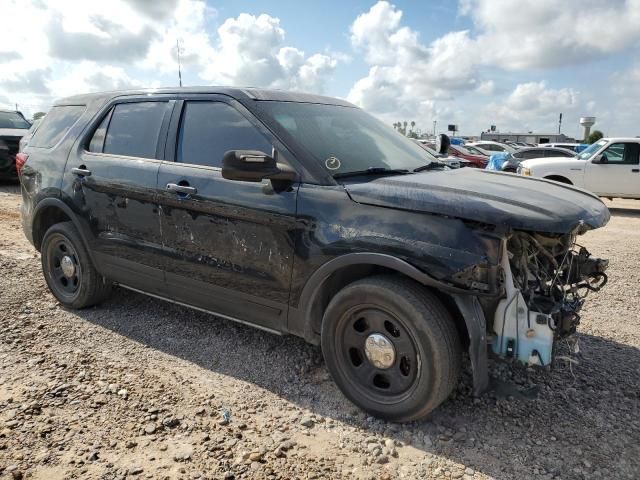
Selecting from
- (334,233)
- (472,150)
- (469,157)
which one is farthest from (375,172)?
(472,150)

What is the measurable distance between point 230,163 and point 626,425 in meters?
2.69

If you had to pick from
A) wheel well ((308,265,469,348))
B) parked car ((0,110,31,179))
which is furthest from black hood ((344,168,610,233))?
parked car ((0,110,31,179))

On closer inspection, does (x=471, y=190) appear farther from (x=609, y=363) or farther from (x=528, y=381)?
(x=609, y=363)

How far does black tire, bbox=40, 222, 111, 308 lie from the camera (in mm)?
4395

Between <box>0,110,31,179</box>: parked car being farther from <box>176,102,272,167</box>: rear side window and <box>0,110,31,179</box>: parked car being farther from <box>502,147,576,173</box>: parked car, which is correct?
<box>502,147,576,173</box>: parked car

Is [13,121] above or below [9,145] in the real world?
above

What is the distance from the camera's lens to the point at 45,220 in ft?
15.4

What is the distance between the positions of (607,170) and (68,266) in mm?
11707

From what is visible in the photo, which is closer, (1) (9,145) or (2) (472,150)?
(1) (9,145)

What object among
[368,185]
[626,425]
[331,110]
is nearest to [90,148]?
[331,110]

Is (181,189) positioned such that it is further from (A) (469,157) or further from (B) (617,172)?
(A) (469,157)

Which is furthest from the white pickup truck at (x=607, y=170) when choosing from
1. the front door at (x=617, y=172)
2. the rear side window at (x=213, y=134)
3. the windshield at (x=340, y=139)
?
the rear side window at (x=213, y=134)

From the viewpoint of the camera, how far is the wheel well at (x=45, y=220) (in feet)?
15.0

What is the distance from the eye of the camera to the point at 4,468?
2521 mm
